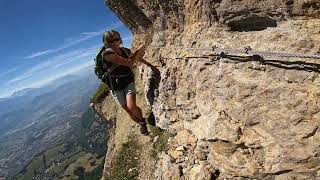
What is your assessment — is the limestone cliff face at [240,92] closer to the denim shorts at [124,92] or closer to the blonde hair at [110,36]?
the denim shorts at [124,92]

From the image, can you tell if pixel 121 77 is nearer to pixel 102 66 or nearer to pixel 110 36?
pixel 102 66

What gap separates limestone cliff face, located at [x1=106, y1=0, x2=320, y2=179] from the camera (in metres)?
8.86

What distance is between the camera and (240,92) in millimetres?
10438

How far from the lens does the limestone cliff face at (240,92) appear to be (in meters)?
8.86

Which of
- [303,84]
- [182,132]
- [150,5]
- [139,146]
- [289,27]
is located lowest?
[139,146]

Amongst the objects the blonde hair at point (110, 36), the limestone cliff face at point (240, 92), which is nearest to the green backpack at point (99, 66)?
the blonde hair at point (110, 36)

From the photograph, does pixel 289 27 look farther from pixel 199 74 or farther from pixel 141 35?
pixel 141 35

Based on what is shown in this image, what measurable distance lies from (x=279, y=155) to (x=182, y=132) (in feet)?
17.6

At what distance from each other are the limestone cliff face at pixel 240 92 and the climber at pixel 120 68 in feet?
5.80

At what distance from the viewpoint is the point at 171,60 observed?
48.4 ft

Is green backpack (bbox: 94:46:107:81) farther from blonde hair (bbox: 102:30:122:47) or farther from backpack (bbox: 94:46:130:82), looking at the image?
blonde hair (bbox: 102:30:122:47)

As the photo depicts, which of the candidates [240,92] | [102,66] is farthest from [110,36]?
[240,92]

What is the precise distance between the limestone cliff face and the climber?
1.77m

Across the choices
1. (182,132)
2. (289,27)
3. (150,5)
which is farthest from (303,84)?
(150,5)
